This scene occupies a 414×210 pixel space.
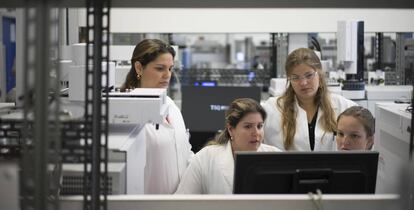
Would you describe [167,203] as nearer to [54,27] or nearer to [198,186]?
[54,27]

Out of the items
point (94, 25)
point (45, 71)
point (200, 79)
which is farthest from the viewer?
point (200, 79)

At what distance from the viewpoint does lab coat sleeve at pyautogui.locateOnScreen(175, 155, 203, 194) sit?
170 centimetres

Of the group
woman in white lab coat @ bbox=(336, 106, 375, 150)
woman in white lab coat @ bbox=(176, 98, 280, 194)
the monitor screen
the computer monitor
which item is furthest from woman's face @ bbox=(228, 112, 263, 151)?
the monitor screen

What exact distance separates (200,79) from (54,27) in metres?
4.06

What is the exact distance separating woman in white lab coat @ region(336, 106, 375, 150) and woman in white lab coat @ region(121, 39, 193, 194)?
2.19ft

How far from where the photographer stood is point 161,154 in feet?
6.06

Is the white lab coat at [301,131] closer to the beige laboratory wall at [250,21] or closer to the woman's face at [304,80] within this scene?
the woman's face at [304,80]

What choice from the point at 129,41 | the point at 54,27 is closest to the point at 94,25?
the point at 54,27

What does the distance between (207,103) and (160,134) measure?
1134 mm

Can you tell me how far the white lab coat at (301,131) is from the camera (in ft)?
7.03

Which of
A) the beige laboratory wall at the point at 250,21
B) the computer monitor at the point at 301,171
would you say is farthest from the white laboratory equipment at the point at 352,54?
the computer monitor at the point at 301,171

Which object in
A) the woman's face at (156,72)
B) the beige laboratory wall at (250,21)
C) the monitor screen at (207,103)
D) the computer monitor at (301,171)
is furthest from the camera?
the beige laboratory wall at (250,21)

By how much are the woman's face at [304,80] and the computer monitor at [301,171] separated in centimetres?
100

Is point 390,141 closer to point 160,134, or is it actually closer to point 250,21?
point 160,134
